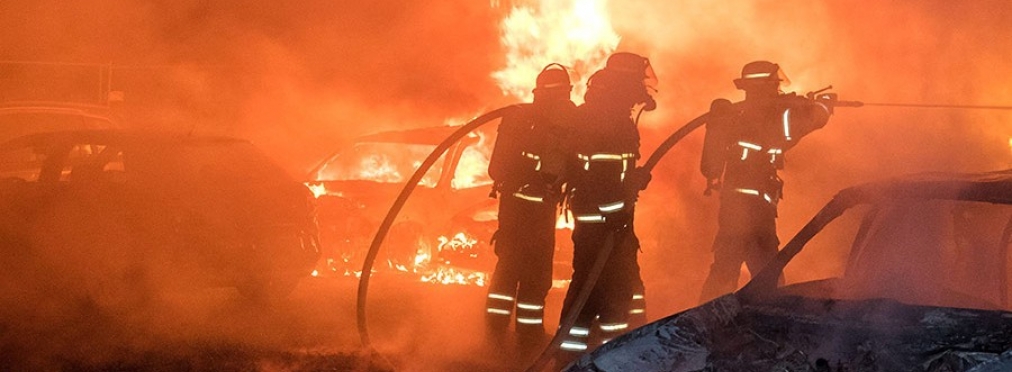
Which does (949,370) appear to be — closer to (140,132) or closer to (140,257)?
(140,257)

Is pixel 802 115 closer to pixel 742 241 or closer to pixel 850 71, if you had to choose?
pixel 742 241

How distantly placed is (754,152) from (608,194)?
4.32 feet

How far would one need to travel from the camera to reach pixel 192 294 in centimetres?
922

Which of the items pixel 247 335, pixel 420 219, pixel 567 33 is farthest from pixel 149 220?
pixel 567 33

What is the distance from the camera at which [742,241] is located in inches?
303

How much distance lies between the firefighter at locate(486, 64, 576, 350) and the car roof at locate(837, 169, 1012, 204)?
2488 millimetres

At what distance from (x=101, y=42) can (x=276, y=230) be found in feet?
48.8

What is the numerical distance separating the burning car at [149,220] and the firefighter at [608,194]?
123 inches

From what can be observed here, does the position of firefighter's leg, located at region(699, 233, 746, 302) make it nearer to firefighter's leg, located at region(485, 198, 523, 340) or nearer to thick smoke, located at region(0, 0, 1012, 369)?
firefighter's leg, located at region(485, 198, 523, 340)

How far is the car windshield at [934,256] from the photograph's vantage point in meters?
4.66

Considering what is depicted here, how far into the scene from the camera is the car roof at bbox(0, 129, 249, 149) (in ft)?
29.9

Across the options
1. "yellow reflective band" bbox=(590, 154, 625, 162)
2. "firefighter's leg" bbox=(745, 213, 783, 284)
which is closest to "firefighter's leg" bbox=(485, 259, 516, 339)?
"yellow reflective band" bbox=(590, 154, 625, 162)

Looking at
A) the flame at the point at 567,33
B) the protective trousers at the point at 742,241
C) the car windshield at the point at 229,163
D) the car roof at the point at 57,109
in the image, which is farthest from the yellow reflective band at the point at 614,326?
the car roof at the point at 57,109

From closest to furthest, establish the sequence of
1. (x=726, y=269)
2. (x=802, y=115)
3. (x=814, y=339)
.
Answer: (x=814, y=339), (x=802, y=115), (x=726, y=269)
